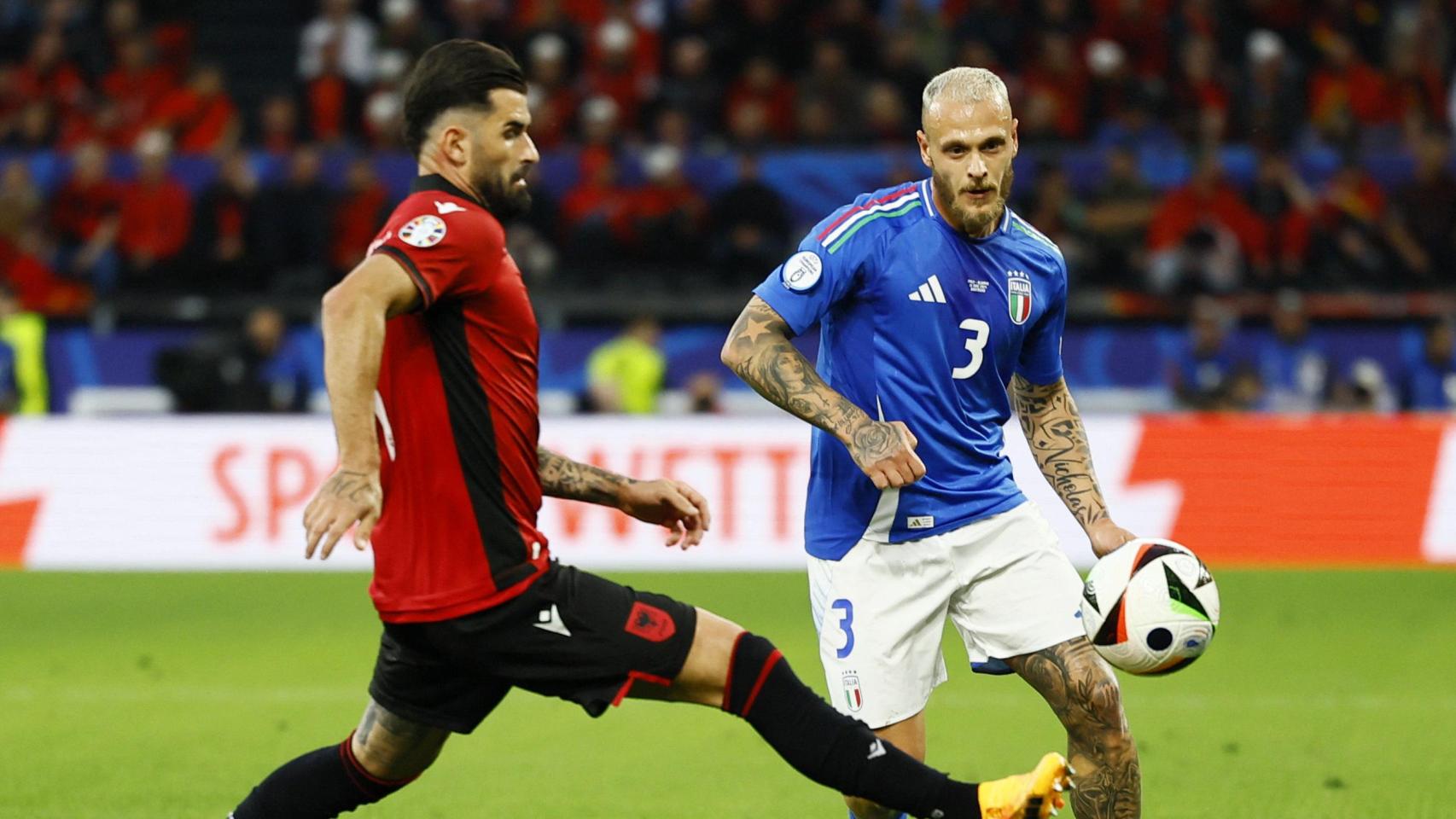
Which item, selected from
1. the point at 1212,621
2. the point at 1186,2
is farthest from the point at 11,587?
the point at 1186,2

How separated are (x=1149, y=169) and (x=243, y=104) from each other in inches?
364

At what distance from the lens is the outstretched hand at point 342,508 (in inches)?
155

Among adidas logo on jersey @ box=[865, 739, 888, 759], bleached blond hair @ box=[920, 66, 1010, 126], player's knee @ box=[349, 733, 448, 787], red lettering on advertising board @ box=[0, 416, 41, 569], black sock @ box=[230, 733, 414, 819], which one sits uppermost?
bleached blond hair @ box=[920, 66, 1010, 126]

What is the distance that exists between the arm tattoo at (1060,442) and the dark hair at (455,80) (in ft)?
6.24

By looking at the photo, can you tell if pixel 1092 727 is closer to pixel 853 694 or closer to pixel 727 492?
pixel 853 694

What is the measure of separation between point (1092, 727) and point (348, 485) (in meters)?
2.10

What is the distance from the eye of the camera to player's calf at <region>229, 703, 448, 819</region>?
4.62 m

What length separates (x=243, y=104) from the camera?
19516 millimetres

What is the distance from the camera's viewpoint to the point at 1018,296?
5.16 metres

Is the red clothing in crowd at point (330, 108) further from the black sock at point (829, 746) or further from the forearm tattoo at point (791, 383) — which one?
the black sock at point (829, 746)

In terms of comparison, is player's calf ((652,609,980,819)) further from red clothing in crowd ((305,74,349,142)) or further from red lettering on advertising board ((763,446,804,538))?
red clothing in crowd ((305,74,349,142))

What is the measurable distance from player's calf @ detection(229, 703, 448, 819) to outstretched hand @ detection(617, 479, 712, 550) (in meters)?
0.75

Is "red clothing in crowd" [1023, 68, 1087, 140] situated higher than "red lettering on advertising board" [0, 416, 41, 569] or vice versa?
"red clothing in crowd" [1023, 68, 1087, 140]

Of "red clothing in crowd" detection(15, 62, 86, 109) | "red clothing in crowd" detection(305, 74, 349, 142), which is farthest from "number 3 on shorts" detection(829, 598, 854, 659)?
"red clothing in crowd" detection(15, 62, 86, 109)
